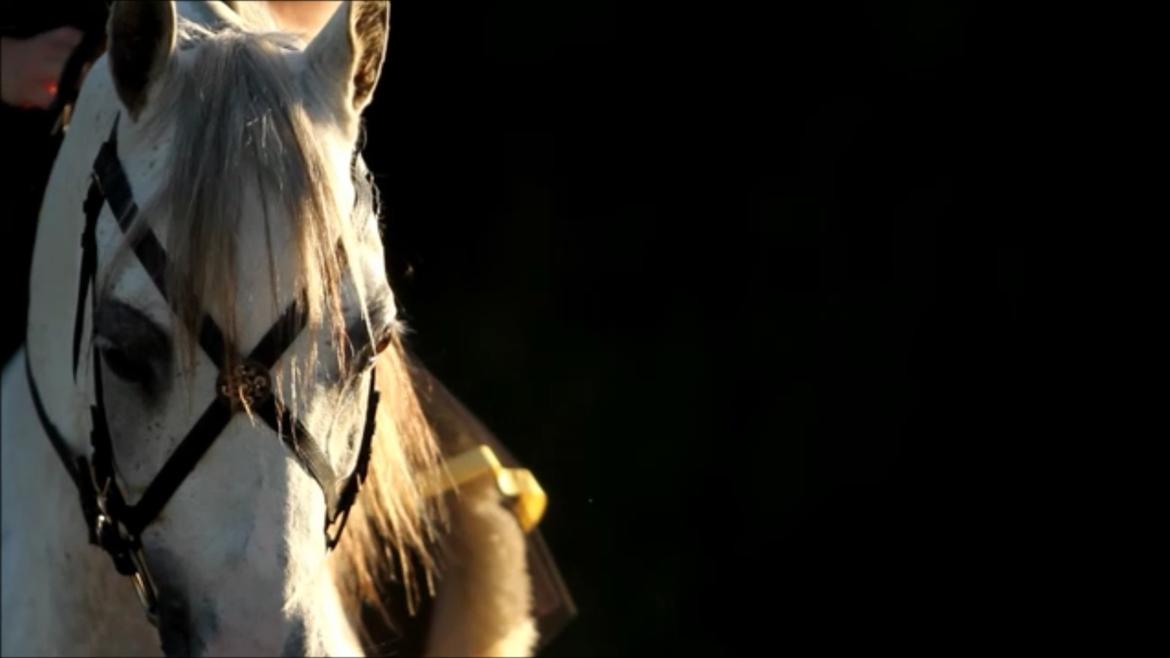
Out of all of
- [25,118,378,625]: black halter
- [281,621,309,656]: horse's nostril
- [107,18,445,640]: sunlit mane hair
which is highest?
[107,18,445,640]: sunlit mane hair

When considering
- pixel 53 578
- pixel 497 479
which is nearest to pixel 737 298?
pixel 497 479

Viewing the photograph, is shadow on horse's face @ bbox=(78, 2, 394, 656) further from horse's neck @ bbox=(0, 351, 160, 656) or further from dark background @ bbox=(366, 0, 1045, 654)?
dark background @ bbox=(366, 0, 1045, 654)

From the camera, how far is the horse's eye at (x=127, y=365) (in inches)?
69.5

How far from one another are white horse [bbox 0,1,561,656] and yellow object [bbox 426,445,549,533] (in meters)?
0.36

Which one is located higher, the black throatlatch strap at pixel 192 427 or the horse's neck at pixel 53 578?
the black throatlatch strap at pixel 192 427

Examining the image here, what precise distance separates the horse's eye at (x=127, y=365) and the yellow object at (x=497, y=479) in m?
0.62

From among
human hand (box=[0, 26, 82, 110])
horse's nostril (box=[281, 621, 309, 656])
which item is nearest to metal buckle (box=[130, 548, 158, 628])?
horse's nostril (box=[281, 621, 309, 656])

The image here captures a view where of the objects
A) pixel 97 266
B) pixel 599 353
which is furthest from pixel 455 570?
pixel 599 353

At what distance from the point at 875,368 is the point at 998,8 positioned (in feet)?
2.36

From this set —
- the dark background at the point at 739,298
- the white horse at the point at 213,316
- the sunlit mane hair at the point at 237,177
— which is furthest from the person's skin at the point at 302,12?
the dark background at the point at 739,298

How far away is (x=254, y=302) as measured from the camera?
1735 mm

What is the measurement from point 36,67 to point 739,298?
1.92m

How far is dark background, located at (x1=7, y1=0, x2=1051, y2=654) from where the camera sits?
384 centimetres

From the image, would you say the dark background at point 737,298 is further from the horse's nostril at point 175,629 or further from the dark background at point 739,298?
the horse's nostril at point 175,629
